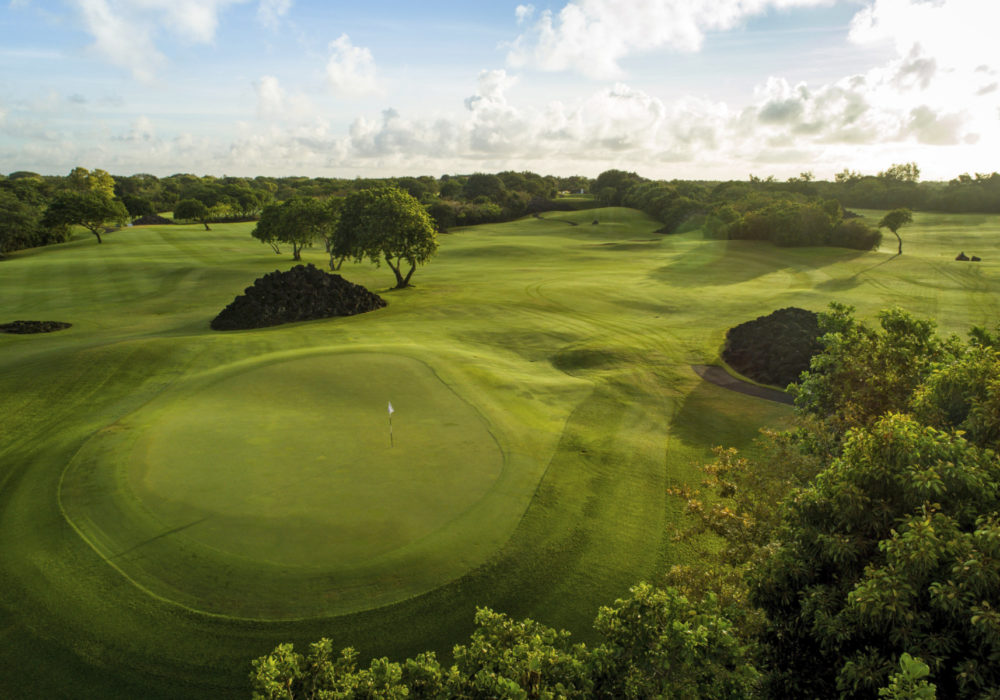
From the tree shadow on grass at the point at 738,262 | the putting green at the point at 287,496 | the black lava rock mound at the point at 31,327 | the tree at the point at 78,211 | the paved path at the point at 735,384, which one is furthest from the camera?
the tree at the point at 78,211

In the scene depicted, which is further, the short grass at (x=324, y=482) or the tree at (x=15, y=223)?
the tree at (x=15, y=223)

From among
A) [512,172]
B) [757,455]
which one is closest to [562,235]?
[512,172]

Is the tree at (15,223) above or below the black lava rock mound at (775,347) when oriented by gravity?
above

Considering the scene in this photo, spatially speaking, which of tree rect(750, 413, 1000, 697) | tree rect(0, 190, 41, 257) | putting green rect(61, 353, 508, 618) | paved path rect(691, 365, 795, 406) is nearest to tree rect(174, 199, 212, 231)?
tree rect(0, 190, 41, 257)

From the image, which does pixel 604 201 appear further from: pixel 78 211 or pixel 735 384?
pixel 735 384

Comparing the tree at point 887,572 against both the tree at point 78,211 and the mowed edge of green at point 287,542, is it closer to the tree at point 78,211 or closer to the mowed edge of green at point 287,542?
the mowed edge of green at point 287,542

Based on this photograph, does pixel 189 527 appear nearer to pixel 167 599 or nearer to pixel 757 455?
pixel 167 599

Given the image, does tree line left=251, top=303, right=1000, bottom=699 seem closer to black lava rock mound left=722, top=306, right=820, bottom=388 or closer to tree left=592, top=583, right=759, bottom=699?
tree left=592, top=583, right=759, bottom=699

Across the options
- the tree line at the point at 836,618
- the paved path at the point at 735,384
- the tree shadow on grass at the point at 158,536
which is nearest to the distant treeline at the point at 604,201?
the paved path at the point at 735,384
